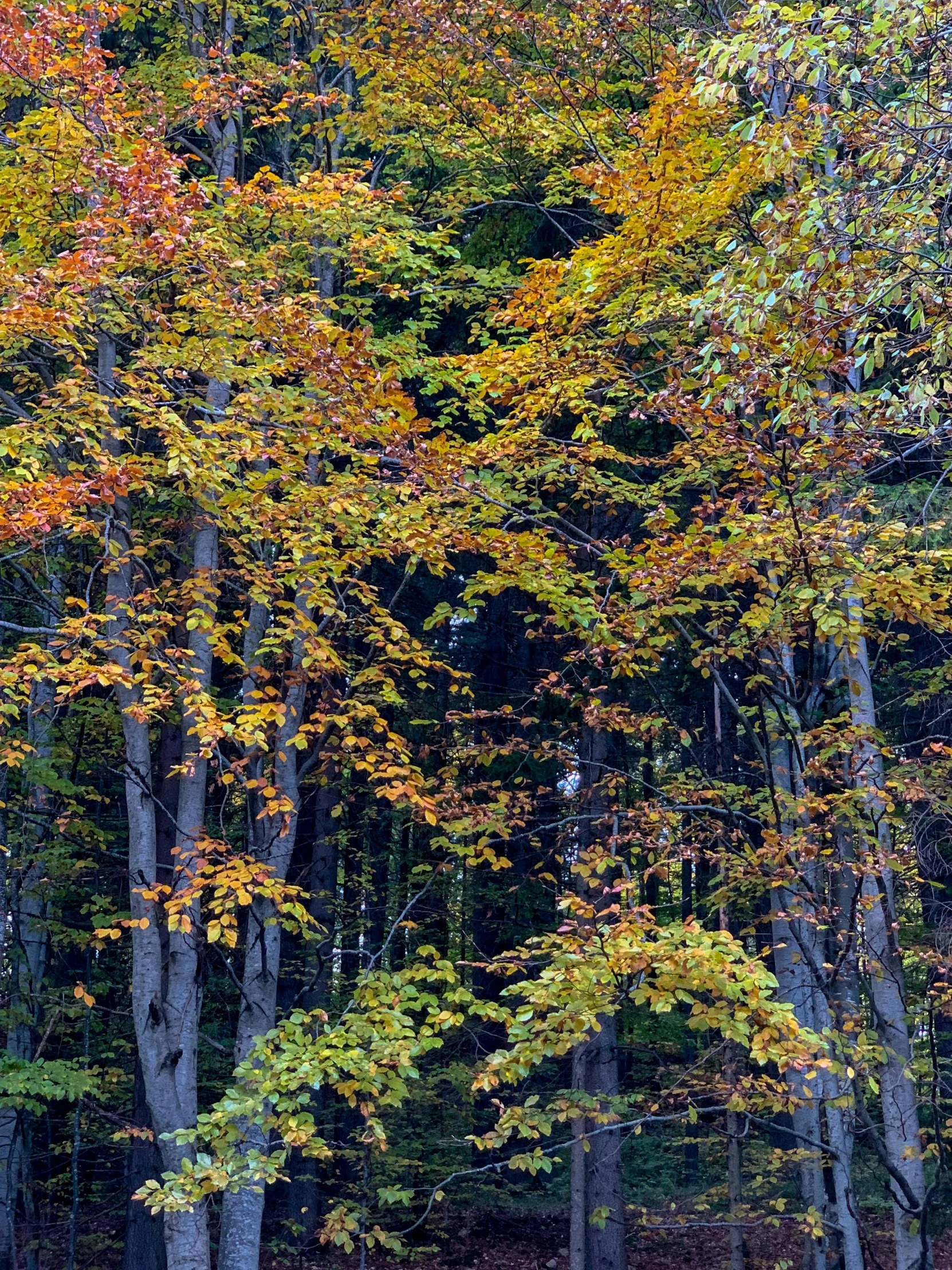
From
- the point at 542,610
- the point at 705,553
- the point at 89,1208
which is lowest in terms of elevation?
the point at 89,1208

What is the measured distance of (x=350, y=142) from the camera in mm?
11148

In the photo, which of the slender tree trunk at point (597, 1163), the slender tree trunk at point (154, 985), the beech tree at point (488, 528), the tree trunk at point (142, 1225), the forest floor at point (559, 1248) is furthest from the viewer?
the forest floor at point (559, 1248)

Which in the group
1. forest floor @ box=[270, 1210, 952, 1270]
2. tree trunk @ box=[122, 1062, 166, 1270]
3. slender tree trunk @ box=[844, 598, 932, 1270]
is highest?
slender tree trunk @ box=[844, 598, 932, 1270]

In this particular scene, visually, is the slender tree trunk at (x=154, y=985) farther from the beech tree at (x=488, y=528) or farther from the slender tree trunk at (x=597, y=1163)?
the slender tree trunk at (x=597, y=1163)

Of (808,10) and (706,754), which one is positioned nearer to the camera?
(808,10)

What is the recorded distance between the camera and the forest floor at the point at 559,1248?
13.8m

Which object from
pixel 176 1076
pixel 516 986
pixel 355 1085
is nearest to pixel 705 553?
pixel 516 986

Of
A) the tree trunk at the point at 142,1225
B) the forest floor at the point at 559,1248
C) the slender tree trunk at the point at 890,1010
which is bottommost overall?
the forest floor at the point at 559,1248

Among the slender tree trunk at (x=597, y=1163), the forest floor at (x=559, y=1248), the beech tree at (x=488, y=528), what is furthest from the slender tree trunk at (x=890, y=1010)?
the forest floor at (x=559, y=1248)

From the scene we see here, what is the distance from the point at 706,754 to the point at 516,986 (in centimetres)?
759

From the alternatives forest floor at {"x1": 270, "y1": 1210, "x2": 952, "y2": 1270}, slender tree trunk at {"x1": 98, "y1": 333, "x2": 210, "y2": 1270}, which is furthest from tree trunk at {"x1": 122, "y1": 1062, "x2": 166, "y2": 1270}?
slender tree trunk at {"x1": 98, "y1": 333, "x2": 210, "y2": 1270}

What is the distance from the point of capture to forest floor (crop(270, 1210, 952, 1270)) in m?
13.8

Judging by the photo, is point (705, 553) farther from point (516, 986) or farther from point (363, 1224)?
point (363, 1224)

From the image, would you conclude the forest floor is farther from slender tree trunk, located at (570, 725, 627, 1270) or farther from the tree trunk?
slender tree trunk, located at (570, 725, 627, 1270)
